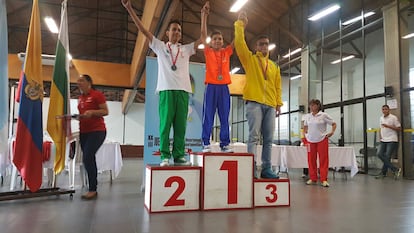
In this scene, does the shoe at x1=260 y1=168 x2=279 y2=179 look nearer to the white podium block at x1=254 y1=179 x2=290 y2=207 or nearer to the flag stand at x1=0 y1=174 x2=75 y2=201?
the white podium block at x1=254 y1=179 x2=290 y2=207

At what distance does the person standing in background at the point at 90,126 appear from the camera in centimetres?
311

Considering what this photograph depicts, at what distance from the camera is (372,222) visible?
87.7 inches

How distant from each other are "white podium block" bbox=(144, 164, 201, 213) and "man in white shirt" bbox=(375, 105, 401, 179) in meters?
4.68

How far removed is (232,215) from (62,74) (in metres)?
2.23

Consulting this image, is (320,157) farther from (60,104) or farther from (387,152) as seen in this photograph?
(60,104)

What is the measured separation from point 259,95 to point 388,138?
4.13 meters

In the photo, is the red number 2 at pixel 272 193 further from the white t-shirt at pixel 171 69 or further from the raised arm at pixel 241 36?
the raised arm at pixel 241 36

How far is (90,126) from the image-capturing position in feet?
10.3

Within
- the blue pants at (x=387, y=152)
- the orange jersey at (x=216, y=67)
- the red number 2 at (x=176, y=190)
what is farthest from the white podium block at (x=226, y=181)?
the blue pants at (x=387, y=152)

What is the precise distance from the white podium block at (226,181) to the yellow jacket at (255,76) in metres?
0.59

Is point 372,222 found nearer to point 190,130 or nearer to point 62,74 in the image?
point 190,130

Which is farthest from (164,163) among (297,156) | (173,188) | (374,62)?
(374,62)

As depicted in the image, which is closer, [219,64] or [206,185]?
[206,185]

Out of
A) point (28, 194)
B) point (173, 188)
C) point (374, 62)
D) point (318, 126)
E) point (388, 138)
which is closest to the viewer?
point (173, 188)
